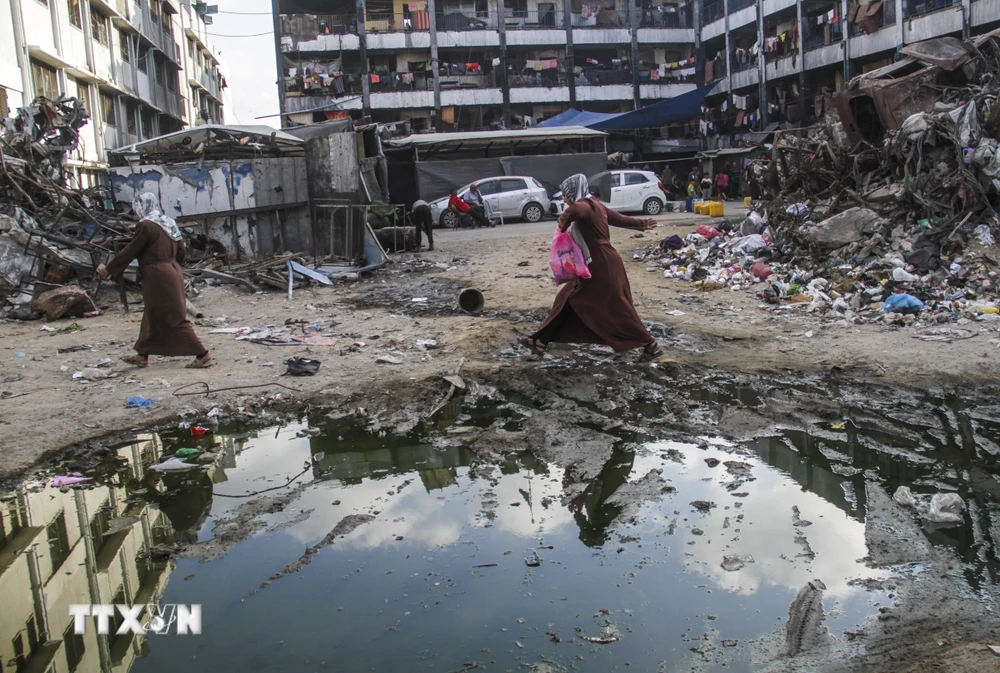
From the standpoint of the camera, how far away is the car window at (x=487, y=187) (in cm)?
2011

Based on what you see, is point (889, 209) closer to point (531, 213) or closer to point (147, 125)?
point (531, 213)

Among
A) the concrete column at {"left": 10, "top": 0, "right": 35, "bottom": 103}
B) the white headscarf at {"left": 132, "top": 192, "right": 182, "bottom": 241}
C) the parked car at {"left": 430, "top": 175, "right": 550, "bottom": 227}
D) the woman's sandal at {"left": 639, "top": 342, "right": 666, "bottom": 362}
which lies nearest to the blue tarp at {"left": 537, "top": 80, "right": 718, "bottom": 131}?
the parked car at {"left": 430, "top": 175, "right": 550, "bottom": 227}

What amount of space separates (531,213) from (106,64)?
14456 mm

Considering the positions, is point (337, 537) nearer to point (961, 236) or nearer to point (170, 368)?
point (170, 368)

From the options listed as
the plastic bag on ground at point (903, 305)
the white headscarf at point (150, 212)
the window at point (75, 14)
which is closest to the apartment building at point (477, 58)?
the window at point (75, 14)

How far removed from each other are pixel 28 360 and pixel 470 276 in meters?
5.66

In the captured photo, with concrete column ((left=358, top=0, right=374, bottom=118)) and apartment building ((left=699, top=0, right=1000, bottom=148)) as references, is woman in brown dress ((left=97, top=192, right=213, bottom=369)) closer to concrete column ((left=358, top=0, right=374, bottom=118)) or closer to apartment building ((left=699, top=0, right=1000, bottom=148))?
apartment building ((left=699, top=0, right=1000, bottom=148))

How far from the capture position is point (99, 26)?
25.2m

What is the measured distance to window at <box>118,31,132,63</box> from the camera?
91.5 ft

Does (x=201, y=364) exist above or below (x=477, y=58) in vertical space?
below

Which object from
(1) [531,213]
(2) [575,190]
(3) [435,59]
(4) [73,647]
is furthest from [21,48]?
(3) [435,59]

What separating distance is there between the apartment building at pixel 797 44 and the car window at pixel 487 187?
11085 millimetres

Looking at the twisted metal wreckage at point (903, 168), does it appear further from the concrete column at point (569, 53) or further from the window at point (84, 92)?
the concrete column at point (569, 53)

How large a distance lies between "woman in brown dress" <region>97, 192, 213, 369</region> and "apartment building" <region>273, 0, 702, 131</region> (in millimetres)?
30953
